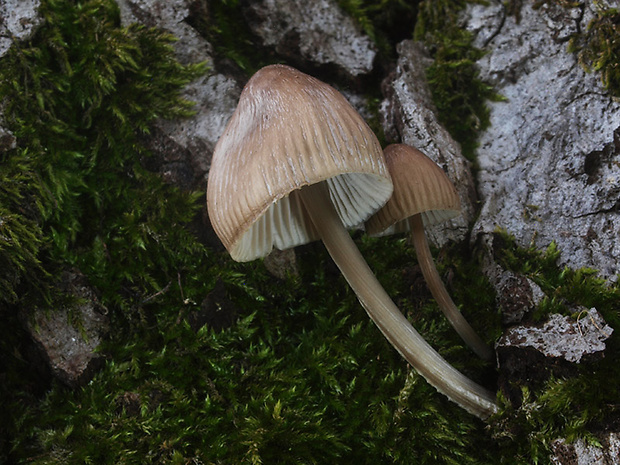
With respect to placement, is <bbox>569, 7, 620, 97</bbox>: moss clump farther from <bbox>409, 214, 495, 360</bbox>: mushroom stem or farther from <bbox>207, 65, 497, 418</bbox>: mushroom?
<bbox>207, 65, 497, 418</bbox>: mushroom

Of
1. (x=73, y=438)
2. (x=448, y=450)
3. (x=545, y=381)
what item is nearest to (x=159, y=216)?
(x=73, y=438)

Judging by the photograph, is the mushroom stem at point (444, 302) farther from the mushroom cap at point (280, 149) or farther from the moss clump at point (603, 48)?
the moss clump at point (603, 48)

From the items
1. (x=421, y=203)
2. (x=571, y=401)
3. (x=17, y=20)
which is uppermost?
(x=17, y=20)

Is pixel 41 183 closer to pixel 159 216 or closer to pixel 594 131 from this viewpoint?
pixel 159 216

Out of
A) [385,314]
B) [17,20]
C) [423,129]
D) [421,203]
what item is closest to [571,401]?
[385,314]

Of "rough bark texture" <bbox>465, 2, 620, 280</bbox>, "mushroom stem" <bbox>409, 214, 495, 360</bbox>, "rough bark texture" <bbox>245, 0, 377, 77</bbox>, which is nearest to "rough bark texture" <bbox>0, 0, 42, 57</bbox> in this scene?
"rough bark texture" <bbox>245, 0, 377, 77</bbox>

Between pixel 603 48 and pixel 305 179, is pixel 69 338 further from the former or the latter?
pixel 603 48
